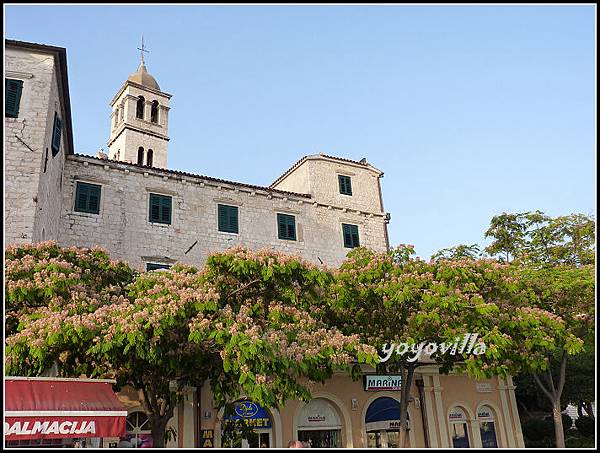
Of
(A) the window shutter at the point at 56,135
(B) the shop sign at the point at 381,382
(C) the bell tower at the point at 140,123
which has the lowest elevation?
(B) the shop sign at the point at 381,382

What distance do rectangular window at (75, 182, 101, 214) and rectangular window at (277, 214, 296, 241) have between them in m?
7.85

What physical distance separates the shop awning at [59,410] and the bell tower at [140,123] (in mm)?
23601

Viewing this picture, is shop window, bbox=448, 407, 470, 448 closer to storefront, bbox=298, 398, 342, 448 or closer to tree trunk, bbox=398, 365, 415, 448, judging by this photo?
storefront, bbox=298, 398, 342, 448

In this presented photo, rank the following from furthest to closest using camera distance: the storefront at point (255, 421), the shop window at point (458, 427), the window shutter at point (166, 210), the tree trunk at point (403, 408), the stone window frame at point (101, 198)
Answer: the window shutter at point (166, 210), the shop window at point (458, 427), the stone window frame at point (101, 198), the storefront at point (255, 421), the tree trunk at point (403, 408)

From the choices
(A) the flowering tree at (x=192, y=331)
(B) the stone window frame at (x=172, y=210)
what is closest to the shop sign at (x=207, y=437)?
(A) the flowering tree at (x=192, y=331)

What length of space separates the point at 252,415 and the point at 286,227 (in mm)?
9313

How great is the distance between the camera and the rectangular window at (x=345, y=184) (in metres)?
26.2

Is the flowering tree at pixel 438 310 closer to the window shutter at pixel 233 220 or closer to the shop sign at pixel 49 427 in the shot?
the shop sign at pixel 49 427

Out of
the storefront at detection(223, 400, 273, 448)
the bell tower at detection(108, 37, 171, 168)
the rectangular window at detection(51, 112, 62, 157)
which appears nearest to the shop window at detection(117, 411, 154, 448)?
the storefront at detection(223, 400, 273, 448)

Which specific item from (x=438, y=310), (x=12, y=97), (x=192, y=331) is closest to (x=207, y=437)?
(x=192, y=331)

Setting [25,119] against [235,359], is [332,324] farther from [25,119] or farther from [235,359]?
[25,119]

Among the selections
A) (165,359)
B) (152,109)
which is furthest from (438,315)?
(152,109)

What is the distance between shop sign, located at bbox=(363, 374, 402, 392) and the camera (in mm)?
19438

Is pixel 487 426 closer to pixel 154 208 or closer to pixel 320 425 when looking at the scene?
pixel 320 425
